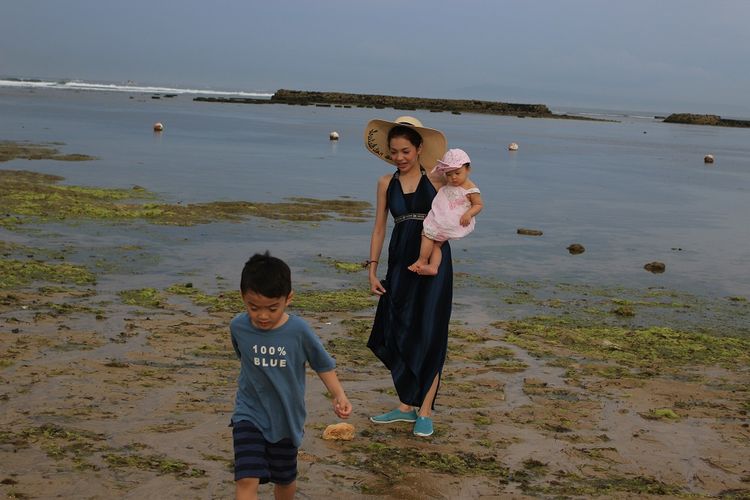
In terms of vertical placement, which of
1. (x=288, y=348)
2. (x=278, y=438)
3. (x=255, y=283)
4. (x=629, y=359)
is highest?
(x=255, y=283)

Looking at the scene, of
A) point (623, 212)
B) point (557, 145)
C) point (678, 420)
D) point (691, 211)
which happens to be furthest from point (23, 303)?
point (557, 145)

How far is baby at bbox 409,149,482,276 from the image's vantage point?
5609mm

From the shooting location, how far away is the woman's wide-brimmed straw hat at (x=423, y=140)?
18.9 ft

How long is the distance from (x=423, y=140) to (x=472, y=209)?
0.55 m

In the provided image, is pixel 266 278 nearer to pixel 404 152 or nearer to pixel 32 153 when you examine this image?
pixel 404 152

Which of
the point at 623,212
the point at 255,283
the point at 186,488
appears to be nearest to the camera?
the point at 255,283

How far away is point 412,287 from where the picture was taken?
19.2 ft

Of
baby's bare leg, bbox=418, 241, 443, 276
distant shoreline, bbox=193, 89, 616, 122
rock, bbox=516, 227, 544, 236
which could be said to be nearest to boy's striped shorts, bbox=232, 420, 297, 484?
baby's bare leg, bbox=418, 241, 443, 276

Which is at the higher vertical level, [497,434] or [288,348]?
[288,348]

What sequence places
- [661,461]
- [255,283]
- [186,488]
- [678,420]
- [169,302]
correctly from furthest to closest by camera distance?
[169,302] → [678,420] → [661,461] → [186,488] → [255,283]

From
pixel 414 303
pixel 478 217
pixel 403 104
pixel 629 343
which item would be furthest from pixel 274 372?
pixel 403 104

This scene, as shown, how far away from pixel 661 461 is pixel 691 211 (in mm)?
15760

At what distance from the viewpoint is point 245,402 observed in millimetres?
3877

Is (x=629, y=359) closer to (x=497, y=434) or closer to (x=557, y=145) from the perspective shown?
(x=497, y=434)
